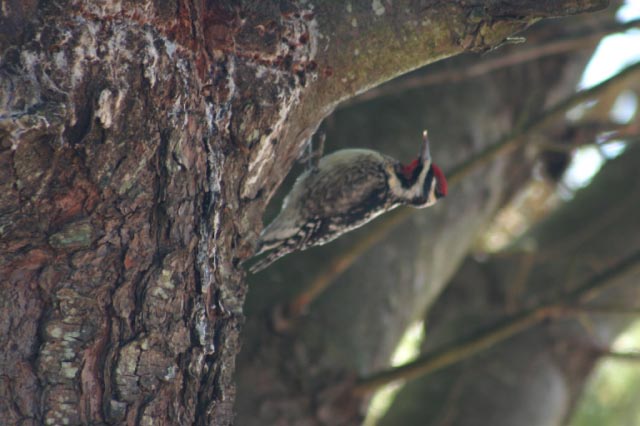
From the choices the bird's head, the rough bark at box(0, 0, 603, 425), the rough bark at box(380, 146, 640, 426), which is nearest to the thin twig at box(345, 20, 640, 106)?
the bird's head

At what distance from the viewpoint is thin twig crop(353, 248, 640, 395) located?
12.3 feet

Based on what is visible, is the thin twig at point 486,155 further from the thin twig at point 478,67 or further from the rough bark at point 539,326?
the rough bark at point 539,326

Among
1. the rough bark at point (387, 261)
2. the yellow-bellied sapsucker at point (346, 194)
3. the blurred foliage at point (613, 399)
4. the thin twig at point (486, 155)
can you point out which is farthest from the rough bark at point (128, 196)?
the blurred foliage at point (613, 399)

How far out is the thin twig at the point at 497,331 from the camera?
12.3 feet

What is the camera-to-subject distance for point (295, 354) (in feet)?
12.6

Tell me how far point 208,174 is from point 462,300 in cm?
380

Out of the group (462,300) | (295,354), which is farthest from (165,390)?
(462,300)

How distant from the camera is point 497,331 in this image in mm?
3768

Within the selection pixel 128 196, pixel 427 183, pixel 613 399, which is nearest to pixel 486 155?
pixel 427 183

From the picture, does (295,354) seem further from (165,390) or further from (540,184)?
(540,184)

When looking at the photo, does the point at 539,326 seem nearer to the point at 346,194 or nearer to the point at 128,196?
the point at 346,194

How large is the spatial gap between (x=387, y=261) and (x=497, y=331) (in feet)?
2.63

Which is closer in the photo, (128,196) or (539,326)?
(128,196)

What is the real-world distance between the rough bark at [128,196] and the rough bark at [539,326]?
2.85 metres
